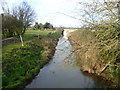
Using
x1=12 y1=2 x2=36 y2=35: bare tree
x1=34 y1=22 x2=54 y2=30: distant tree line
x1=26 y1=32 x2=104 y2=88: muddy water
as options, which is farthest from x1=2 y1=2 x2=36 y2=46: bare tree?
x1=34 y1=22 x2=54 y2=30: distant tree line

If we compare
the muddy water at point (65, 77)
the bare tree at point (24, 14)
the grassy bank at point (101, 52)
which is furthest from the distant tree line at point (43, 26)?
the grassy bank at point (101, 52)

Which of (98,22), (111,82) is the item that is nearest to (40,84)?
(111,82)

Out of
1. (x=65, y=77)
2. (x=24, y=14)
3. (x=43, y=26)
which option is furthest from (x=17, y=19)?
(x=43, y=26)

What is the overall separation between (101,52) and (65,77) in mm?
2795

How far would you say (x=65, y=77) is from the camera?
24.0 feet

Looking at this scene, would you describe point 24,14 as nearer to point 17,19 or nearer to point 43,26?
point 17,19

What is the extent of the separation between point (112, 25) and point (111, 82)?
3.50 metres

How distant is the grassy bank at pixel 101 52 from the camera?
193 inches

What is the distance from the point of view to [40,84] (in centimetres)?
660

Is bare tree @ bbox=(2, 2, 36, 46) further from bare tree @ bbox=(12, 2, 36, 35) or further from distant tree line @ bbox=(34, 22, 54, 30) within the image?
distant tree line @ bbox=(34, 22, 54, 30)

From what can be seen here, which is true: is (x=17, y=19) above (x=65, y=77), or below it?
above

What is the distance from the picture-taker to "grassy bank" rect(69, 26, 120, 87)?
4895mm

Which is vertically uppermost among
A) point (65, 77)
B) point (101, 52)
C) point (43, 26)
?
point (43, 26)

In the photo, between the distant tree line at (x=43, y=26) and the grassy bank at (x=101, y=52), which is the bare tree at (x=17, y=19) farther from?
the distant tree line at (x=43, y=26)
